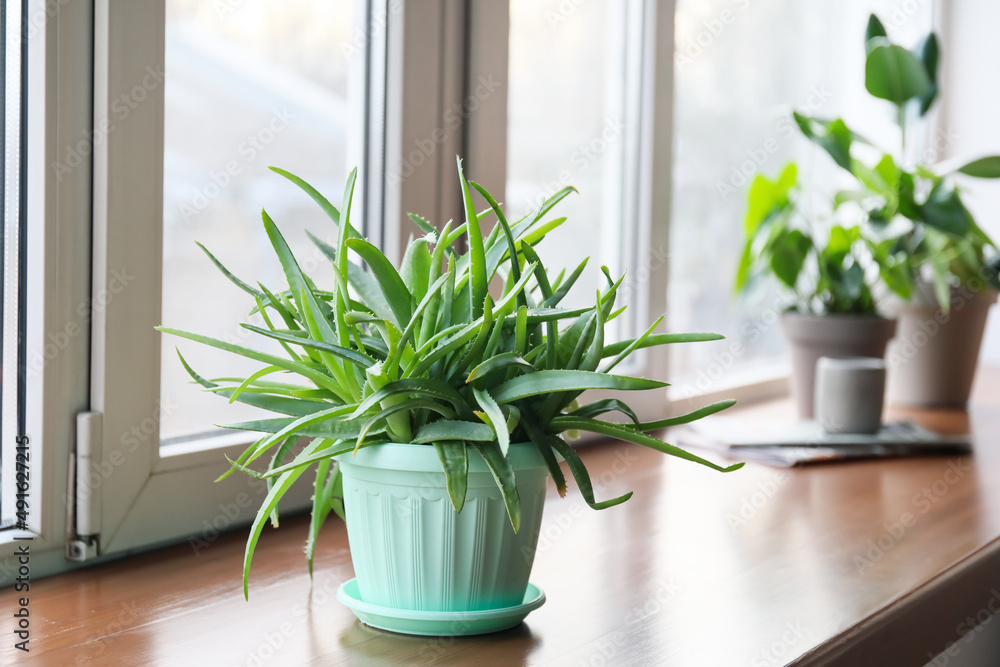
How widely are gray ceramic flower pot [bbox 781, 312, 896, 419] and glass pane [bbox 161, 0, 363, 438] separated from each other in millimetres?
804

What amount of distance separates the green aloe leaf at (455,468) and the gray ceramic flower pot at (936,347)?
49.0 inches

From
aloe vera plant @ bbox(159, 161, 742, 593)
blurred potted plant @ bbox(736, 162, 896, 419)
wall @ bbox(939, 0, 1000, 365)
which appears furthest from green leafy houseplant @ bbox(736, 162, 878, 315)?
wall @ bbox(939, 0, 1000, 365)

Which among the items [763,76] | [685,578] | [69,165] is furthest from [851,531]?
[763,76]

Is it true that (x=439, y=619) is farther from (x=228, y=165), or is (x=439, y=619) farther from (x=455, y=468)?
(x=228, y=165)

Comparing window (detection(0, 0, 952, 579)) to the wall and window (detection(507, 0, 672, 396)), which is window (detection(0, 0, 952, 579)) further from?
the wall

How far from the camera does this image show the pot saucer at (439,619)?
61 centimetres

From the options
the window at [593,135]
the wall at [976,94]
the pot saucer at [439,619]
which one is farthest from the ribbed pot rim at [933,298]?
the pot saucer at [439,619]

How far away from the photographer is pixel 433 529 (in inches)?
23.5

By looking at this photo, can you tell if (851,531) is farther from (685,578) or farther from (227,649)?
(227,649)

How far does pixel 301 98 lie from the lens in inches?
36.9

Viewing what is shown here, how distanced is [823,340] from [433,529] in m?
1.00

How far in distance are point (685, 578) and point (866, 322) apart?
0.77m

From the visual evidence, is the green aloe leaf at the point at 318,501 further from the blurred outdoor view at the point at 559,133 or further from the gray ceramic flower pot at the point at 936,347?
the gray ceramic flower pot at the point at 936,347

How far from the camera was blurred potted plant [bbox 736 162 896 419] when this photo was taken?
142cm
